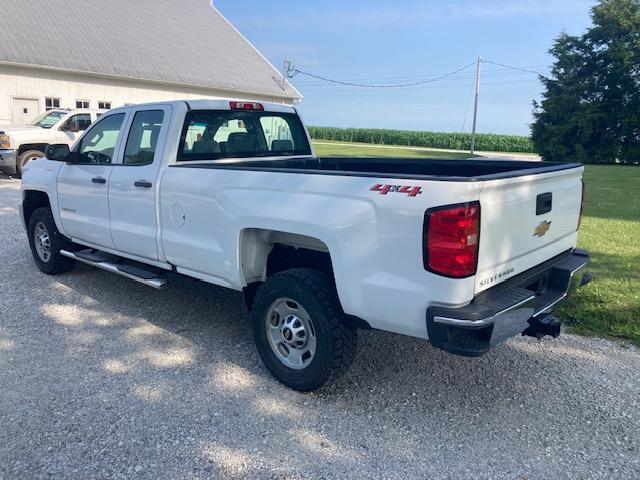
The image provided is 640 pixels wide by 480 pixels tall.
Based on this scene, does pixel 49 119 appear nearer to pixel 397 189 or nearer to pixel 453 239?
pixel 397 189

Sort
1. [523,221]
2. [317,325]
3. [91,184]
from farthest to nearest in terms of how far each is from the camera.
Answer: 1. [91,184]
2. [317,325]
3. [523,221]

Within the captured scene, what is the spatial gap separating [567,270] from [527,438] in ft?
4.01

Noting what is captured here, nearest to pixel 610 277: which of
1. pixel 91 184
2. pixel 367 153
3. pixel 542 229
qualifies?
pixel 542 229

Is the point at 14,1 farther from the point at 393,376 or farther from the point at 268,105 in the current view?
the point at 393,376

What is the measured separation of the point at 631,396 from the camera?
384cm

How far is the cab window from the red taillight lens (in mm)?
3540

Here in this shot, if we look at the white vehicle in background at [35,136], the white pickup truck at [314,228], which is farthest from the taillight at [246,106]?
the white vehicle in background at [35,136]

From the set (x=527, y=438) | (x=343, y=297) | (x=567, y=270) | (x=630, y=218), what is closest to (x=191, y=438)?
(x=343, y=297)

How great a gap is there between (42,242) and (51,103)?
62.5 ft

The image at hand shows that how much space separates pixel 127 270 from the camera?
499 centimetres

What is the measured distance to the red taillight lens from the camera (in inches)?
116

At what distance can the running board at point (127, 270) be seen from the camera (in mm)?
4714

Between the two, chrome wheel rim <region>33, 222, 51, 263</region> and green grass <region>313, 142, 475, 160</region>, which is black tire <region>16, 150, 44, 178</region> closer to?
chrome wheel rim <region>33, 222, 51, 263</region>

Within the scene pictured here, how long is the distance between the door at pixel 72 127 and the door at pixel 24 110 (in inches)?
296
